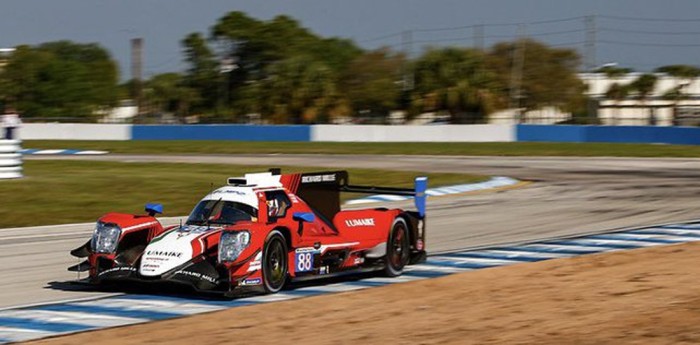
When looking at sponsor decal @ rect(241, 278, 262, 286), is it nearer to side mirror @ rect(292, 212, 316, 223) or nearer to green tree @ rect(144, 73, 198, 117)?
side mirror @ rect(292, 212, 316, 223)

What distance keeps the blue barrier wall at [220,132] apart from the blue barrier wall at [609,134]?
→ 37.1 ft

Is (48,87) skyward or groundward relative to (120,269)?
skyward

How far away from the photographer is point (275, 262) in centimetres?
1091

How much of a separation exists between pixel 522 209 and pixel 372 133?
3743 centimetres

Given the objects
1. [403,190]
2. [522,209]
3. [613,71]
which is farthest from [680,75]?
[403,190]

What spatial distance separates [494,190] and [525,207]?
426cm

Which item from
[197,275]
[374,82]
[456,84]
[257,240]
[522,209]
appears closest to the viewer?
[197,275]

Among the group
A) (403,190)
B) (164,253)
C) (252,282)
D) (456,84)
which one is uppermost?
(456,84)

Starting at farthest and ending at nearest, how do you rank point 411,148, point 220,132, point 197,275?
point 220,132, point 411,148, point 197,275

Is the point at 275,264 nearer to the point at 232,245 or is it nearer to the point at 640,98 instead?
the point at 232,245

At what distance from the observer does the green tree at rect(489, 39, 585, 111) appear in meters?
86.1

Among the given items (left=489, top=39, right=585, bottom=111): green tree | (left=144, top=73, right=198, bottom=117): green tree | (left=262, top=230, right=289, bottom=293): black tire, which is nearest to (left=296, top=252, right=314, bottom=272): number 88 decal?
(left=262, top=230, right=289, bottom=293): black tire

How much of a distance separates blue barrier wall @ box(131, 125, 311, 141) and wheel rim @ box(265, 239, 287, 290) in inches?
1822

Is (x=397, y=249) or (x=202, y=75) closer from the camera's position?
(x=397, y=249)
